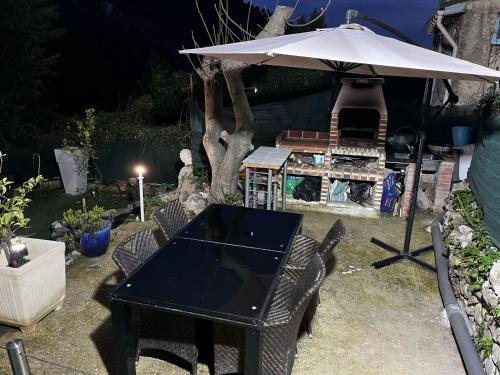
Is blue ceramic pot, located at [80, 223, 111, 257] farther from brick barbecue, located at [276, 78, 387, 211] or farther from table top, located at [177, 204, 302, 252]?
brick barbecue, located at [276, 78, 387, 211]

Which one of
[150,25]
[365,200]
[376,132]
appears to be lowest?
[365,200]

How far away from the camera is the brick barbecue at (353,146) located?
7500 millimetres

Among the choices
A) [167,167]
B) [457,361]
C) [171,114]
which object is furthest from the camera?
[171,114]

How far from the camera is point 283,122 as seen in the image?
29.5 feet

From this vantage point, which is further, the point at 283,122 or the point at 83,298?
the point at 283,122

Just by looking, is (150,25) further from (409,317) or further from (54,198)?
(409,317)

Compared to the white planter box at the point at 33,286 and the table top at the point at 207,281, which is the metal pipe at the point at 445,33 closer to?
the table top at the point at 207,281

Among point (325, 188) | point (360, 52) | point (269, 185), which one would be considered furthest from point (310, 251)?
point (325, 188)

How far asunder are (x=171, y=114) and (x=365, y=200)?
5.93 meters

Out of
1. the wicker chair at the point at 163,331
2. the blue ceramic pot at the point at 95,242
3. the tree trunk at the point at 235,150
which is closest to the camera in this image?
the wicker chair at the point at 163,331

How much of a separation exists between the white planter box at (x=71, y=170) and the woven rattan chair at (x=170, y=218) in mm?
6144

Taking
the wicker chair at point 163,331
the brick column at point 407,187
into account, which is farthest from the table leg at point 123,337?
the brick column at point 407,187

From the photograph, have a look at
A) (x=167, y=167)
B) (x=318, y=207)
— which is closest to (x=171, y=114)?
(x=167, y=167)

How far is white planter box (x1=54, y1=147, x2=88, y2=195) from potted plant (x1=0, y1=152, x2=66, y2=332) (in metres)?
5.88
